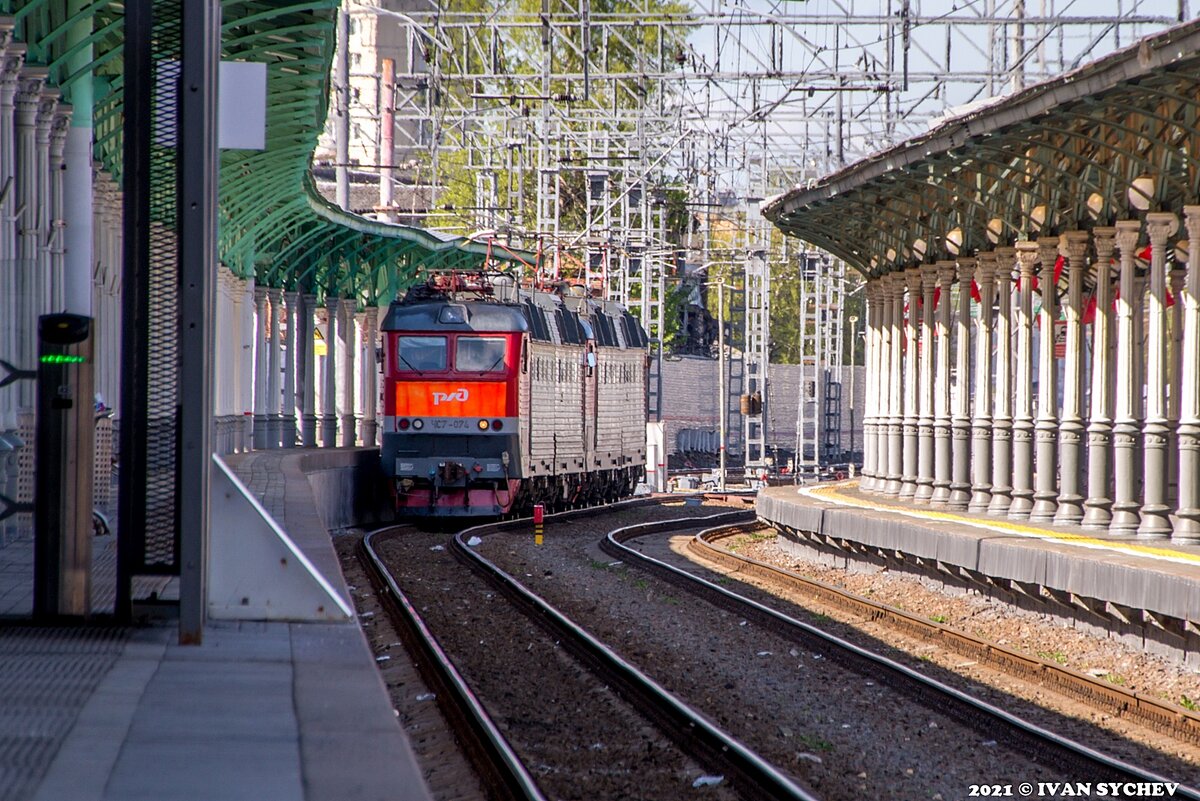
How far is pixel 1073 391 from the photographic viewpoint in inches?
755

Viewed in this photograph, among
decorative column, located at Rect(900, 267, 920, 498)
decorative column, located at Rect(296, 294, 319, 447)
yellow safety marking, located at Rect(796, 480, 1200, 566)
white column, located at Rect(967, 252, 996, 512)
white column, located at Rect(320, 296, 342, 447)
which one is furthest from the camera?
white column, located at Rect(320, 296, 342, 447)

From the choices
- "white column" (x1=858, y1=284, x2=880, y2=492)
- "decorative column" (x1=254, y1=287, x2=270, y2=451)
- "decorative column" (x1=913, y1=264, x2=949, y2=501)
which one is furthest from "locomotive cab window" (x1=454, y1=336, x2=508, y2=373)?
"decorative column" (x1=913, y1=264, x2=949, y2=501)

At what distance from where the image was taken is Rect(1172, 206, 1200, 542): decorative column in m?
16.1

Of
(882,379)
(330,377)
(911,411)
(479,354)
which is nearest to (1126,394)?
(911,411)

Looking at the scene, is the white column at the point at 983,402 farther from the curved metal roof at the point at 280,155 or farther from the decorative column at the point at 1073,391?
the curved metal roof at the point at 280,155

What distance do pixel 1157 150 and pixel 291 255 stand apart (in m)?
21.6

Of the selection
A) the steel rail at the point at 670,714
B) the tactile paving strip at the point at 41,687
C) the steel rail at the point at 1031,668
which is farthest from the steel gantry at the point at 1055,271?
the tactile paving strip at the point at 41,687

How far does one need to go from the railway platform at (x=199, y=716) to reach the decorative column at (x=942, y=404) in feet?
45.0

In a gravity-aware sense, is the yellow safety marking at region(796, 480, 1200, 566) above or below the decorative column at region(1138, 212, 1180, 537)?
below

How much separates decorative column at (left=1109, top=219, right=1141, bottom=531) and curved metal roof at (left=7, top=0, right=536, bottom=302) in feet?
24.3

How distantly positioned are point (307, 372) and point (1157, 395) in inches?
947

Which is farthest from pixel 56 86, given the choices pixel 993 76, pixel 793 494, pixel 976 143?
pixel 993 76

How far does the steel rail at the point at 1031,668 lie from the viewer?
11.3 meters

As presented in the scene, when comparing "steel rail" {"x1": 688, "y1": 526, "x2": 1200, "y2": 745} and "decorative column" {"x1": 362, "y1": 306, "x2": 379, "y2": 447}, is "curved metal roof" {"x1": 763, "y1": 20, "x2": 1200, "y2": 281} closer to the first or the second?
"steel rail" {"x1": 688, "y1": 526, "x2": 1200, "y2": 745}
